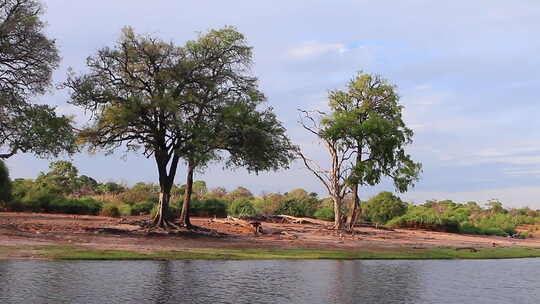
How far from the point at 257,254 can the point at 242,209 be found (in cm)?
2718

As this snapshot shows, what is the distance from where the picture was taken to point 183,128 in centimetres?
3438

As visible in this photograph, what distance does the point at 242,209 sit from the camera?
55.9 metres

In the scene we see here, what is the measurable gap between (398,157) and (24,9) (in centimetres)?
3154

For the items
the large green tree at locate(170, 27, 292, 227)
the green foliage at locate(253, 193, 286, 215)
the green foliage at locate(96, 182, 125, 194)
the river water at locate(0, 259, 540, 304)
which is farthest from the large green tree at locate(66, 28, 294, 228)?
the green foliage at locate(96, 182, 125, 194)

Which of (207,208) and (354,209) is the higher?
(354,209)

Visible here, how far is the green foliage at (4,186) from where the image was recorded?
46.1 meters

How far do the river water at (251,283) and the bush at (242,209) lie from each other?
94.5ft

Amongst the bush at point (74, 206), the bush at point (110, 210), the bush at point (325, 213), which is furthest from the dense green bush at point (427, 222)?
the bush at point (74, 206)

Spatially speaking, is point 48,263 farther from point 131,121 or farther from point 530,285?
point 530,285

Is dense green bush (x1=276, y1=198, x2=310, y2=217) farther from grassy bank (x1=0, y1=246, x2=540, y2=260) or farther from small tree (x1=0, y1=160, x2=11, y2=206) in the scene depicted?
small tree (x1=0, y1=160, x2=11, y2=206)

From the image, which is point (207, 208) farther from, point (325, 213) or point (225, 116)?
point (225, 116)

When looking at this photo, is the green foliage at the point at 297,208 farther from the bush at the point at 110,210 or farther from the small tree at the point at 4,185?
the small tree at the point at 4,185

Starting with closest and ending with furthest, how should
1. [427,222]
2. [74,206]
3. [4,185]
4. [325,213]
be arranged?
→ 1. [4,185]
2. [74,206]
3. [427,222]
4. [325,213]

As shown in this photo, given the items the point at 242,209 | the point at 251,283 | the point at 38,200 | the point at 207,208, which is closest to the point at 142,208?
the point at 207,208
